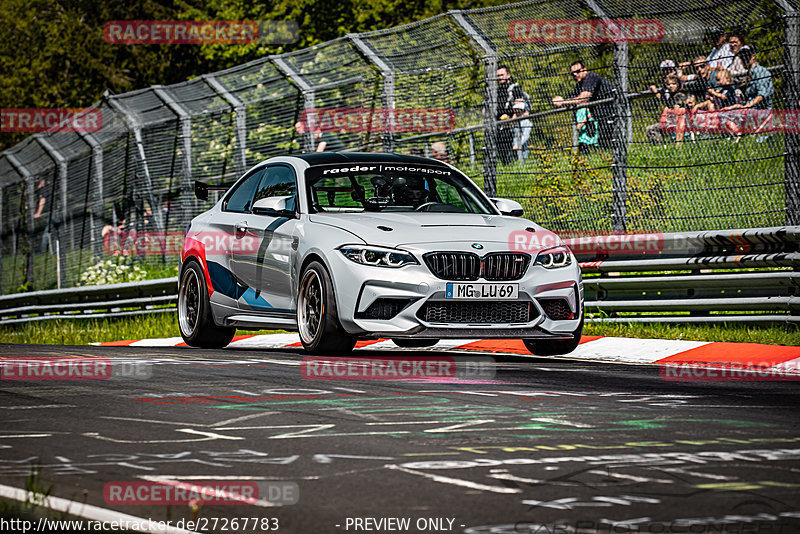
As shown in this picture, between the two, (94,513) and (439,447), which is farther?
(439,447)

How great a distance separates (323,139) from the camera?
18078 mm

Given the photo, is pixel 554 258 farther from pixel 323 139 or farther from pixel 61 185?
pixel 61 185

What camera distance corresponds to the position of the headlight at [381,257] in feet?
32.4

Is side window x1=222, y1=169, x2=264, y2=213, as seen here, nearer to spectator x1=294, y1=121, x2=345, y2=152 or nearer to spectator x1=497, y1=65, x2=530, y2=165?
spectator x1=497, y1=65, x2=530, y2=165

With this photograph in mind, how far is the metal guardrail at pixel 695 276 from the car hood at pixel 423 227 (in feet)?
6.45

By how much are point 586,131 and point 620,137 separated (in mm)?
542

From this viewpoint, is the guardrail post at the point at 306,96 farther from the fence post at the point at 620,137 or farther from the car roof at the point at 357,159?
the car roof at the point at 357,159

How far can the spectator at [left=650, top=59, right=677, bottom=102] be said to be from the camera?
504 inches

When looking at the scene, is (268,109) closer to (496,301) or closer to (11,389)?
(496,301)

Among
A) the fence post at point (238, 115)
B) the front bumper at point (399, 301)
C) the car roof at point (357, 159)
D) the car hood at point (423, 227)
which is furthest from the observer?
the fence post at point (238, 115)

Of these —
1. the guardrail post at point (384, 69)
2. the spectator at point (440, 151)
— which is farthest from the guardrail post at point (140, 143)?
the spectator at point (440, 151)

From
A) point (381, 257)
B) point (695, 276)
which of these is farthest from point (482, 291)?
point (695, 276)

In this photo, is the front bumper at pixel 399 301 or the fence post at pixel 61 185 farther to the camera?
the fence post at pixel 61 185

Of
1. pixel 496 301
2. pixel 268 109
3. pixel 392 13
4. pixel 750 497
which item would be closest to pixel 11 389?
pixel 496 301
